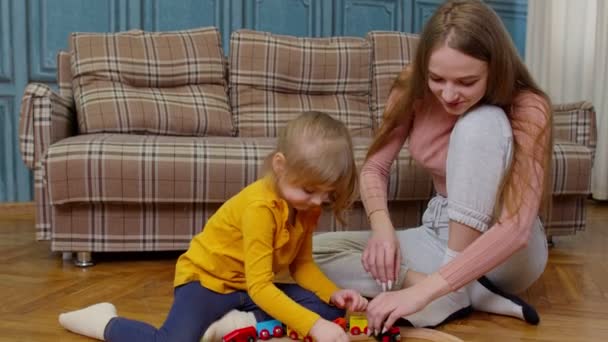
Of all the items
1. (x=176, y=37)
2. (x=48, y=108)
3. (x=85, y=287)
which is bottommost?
(x=85, y=287)

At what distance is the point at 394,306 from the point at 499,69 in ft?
1.42

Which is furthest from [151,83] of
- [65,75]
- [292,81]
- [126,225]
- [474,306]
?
[474,306]

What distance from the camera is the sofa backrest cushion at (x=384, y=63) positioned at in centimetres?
239

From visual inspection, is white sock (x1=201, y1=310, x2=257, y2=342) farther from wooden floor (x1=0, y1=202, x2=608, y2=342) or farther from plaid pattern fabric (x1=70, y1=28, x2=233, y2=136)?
plaid pattern fabric (x1=70, y1=28, x2=233, y2=136)

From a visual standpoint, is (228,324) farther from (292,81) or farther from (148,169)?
(292,81)

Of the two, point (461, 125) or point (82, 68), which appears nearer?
point (461, 125)

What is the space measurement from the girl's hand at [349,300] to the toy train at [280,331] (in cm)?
3

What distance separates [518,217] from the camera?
1.07 meters

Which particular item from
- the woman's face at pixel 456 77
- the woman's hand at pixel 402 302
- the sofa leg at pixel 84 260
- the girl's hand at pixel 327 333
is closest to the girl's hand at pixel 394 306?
the woman's hand at pixel 402 302

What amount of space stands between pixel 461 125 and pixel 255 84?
1.29 m

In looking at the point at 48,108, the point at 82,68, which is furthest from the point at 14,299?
the point at 82,68

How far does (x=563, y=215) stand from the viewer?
1.97m

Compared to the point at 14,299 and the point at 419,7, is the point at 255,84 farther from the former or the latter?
the point at 419,7

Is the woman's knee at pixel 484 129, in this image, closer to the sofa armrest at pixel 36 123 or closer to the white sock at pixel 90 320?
the white sock at pixel 90 320
